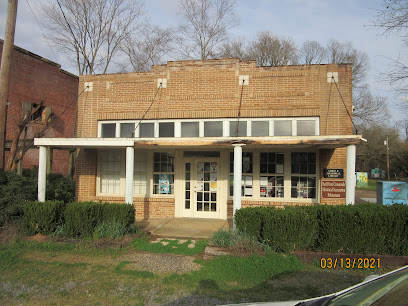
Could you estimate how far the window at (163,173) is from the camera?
31.3 ft

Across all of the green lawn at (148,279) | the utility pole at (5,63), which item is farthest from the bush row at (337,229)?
the utility pole at (5,63)

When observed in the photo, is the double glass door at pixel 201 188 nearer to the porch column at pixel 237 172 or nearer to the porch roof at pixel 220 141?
the porch roof at pixel 220 141

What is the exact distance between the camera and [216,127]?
8.91 meters

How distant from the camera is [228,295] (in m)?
4.14

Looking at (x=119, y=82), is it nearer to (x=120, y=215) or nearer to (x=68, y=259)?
(x=120, y=215)

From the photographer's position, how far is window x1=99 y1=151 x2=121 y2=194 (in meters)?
9.73

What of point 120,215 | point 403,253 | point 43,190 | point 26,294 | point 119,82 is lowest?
point 26,294

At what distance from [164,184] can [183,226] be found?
1.89 m

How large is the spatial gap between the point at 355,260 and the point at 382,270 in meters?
0.45

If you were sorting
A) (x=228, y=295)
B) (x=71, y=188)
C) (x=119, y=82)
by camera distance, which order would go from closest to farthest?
(x=228, y=295) < (x=119, y=82) < (x=71, y=188)

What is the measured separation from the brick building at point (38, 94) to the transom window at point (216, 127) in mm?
7540

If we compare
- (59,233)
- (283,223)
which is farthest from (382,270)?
(59,233)

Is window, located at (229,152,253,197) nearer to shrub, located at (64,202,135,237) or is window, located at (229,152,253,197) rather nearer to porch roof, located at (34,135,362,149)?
porch roof, located at (34,135,362,149)
